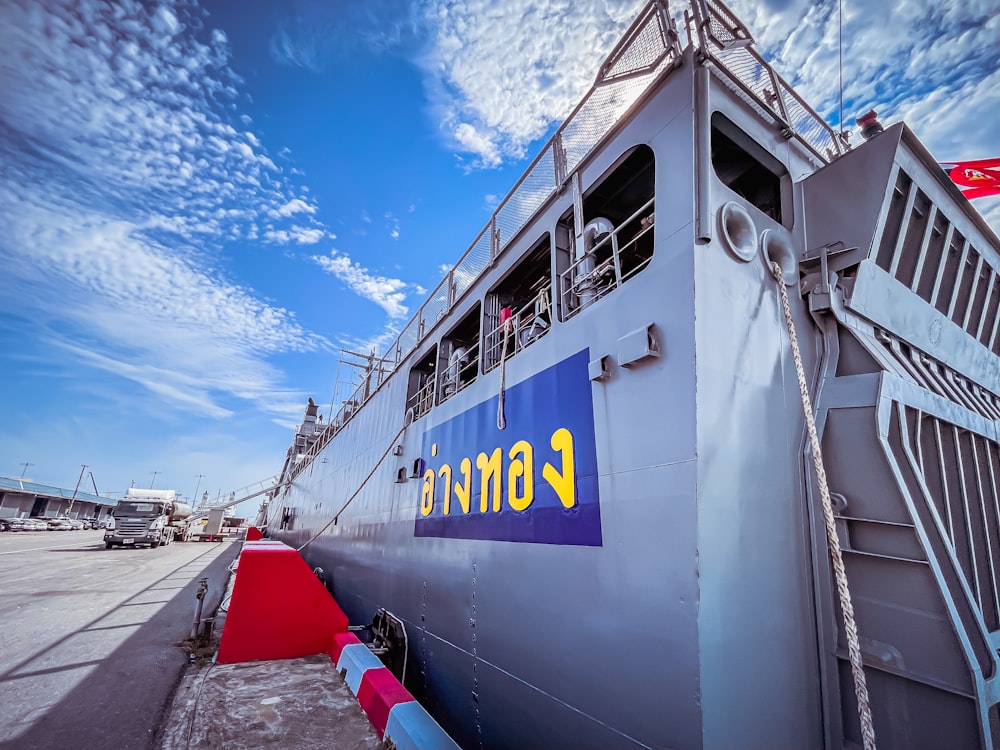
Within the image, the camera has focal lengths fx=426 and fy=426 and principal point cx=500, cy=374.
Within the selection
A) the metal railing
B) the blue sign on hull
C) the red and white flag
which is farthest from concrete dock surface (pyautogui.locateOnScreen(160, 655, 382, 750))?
the red and white flag

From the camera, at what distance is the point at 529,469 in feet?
12.2

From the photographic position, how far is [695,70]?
3031 mm

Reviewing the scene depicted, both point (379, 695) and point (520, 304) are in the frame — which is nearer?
point (379, 695)

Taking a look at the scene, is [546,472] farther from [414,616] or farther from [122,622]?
[122,622]

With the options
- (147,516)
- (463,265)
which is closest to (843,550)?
(463,265)

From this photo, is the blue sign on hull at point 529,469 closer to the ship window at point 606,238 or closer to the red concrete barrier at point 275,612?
the ship window at point 606,238

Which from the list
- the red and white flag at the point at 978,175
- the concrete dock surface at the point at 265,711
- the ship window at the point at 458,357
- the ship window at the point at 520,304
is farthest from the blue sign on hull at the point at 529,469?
the red and white flag at the point at 978,175

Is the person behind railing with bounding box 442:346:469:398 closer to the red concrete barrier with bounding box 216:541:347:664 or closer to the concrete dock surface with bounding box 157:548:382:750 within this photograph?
the red concrete barrier with bounding box 216:541:347:664

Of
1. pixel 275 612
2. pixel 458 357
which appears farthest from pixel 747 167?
pixel 275 612

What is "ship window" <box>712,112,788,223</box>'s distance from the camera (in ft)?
11.4

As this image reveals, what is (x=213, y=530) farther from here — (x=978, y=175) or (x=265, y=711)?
(x=978, y=175)

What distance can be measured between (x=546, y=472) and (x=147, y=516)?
99.4 ft

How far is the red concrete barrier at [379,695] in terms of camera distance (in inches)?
129

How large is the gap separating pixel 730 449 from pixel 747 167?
298cm
